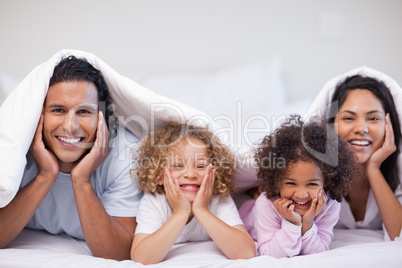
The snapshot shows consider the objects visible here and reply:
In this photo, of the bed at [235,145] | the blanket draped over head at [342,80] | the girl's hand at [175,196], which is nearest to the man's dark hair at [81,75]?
the girl's hand at [175,196]

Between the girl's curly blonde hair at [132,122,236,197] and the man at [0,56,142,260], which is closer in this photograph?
the man at [0,56,142,260]

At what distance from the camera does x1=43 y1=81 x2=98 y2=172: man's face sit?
1.12 meters

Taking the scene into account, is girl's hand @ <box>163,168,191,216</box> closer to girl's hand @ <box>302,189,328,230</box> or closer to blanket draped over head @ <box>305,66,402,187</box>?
girl's hand @ <box>302,189,328,230</box>

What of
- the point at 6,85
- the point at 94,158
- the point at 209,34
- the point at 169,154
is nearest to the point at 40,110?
the point at 94,158

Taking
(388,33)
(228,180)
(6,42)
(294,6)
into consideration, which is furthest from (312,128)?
(6,42)

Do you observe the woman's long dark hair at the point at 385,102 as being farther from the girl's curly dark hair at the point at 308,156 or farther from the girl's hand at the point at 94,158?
the girl's hand at the point at 94,158

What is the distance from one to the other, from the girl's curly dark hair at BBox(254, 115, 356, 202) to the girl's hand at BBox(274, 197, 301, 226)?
6cm

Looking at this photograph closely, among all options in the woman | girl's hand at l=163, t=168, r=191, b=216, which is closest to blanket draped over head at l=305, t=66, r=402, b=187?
the woman

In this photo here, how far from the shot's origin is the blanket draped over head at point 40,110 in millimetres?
991

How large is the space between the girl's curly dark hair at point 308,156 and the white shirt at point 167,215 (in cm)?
14

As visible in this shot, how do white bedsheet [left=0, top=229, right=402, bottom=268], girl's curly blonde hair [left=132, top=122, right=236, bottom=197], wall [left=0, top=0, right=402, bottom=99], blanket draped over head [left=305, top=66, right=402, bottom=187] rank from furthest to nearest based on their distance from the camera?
wall [left=0, top=0, right=402, bottom=99] < blanket draped over head [left=305, top=66, right=402, bottom=187] < girl's curly blonde hair [left=132, top=122, right=236, bottom=197] < white bedsheet [left=0, top=229, right=402, bottom=268]

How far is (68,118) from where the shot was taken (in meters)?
1.11

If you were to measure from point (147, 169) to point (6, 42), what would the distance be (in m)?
1.49

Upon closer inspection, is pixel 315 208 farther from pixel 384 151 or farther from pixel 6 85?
pixel 6 85
